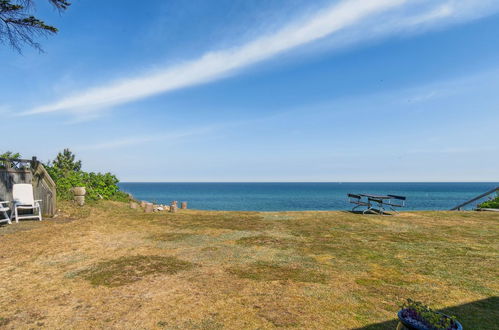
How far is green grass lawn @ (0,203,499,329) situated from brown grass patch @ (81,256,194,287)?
0.02 meters

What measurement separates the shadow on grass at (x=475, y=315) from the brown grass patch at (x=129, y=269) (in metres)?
3.51

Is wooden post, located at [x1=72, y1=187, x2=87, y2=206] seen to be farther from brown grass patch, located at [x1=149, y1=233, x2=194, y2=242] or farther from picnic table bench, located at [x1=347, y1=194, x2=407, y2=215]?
picnic table bench, located at [x1=347, y1=194, x2=407, y2=215]

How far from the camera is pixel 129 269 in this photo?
5195 millimetres

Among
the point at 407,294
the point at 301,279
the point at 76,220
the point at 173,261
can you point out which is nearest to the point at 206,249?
the point at 173,261

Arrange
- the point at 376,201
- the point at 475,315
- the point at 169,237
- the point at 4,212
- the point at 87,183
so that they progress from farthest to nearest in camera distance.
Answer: the point at 87,183
the point at 376,201
the point at 4,212
the point at 169,237
the point at 475,315

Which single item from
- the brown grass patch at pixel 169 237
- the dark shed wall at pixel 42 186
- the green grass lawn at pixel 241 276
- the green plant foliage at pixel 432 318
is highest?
the dark shed wall at pixel 42 186

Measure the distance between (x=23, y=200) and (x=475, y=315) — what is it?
41.9 feet

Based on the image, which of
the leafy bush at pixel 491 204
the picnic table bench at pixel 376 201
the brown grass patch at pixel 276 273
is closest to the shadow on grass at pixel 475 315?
the brown grass patch at pixel 276 273

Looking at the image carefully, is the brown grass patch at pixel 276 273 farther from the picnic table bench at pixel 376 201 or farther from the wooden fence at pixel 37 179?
the wooden fence at pixel 37 179

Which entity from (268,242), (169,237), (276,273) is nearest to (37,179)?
(169,237)

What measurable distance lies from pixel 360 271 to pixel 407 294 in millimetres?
1019

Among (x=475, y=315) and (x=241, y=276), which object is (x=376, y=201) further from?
(x=241, y=276)

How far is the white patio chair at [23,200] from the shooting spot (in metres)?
9.77

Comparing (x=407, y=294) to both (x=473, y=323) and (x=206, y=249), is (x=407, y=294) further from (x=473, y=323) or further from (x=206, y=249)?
(x=206, y=249)
